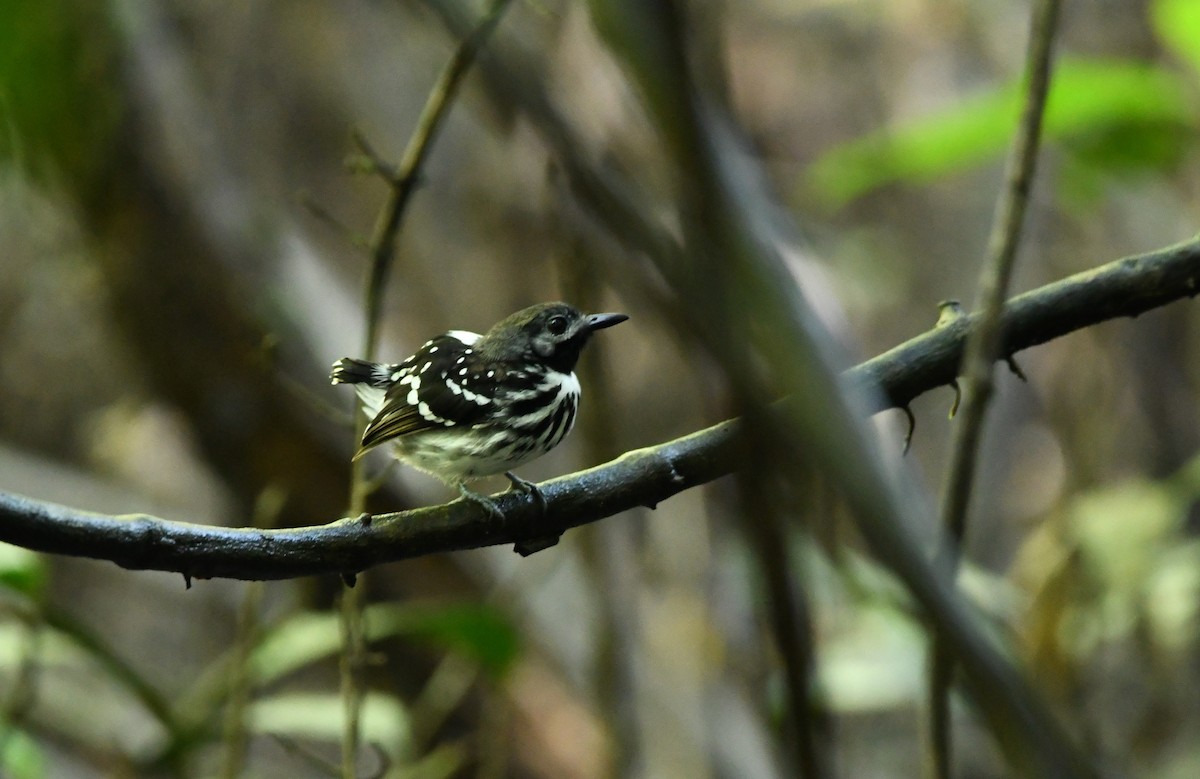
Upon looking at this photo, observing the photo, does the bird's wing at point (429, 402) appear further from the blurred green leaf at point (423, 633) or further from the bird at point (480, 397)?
the blurred green leaf at point (423, 633)

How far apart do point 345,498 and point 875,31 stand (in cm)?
458

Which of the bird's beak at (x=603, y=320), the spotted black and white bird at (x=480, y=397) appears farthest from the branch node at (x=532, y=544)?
the bird's beak at (x=603, y=320)

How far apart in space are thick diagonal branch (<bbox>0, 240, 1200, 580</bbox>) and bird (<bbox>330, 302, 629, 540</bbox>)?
37 centimetres

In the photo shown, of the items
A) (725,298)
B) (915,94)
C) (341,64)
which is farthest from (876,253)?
(725,298)

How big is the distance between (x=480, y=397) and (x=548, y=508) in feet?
2.00

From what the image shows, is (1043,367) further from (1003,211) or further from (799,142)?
(1003,211)

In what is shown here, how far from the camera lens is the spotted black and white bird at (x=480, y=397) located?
2.16 metres

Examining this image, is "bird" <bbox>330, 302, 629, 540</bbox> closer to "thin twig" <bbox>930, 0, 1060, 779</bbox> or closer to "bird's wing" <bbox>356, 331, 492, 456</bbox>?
"bird's wing" <bbox>356, 331, 492, 456</bbox>

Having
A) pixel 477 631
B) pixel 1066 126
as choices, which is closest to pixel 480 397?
pixel 477 631

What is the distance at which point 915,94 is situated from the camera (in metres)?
6.42

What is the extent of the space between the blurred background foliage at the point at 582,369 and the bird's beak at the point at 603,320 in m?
0.09

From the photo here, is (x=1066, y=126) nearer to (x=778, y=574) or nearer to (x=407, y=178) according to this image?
(x=407, y=178)

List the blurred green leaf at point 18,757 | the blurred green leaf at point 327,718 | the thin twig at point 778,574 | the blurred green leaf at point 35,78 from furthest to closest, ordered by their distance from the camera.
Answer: the blurred green leaf at point 327,718
the blurred green leaf at point 18,757
the blurred green leaf at point 35,78
the thin twig at point 778,574

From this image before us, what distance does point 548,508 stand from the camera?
161cm
